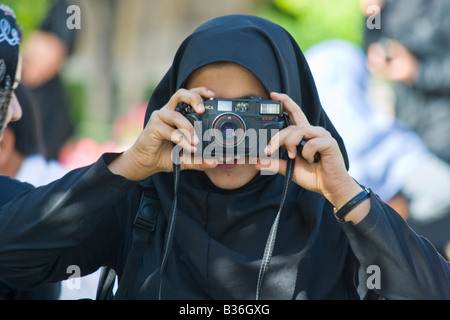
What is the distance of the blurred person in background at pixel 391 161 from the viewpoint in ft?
15.4

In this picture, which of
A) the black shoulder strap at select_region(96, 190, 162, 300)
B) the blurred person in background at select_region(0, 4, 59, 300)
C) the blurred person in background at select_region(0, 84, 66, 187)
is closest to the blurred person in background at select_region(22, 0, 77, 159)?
the blurred person in background at select_region(0, 84, 66, 187)

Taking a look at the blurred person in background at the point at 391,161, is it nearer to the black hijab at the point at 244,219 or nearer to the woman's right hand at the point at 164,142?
the black hijab at the point at 244,219

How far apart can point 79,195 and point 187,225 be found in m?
0.36

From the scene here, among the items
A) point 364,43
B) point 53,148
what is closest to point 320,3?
point 364,43

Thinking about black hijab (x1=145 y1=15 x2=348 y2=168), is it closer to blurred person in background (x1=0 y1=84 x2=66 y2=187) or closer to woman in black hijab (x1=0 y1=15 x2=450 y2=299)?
woman in black hijab (x1=0 y1=15 x2=450 y2=299)

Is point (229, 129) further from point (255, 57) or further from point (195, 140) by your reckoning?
point (255, 57)

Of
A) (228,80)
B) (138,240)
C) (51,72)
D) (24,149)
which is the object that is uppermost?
(51,72)

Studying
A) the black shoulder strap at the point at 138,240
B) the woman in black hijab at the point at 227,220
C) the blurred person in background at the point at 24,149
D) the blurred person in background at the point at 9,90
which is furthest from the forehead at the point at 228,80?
the blurred person in background at the point at 24,149

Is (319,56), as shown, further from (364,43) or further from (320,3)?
(320,3)

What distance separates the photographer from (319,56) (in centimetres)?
538

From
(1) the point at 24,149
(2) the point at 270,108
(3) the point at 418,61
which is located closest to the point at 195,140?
(2) the point at 270,108

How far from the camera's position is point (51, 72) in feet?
19.8

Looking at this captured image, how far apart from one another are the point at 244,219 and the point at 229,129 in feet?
1.10
